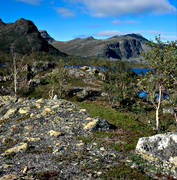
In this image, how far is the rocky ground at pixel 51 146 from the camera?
16562 millimetres

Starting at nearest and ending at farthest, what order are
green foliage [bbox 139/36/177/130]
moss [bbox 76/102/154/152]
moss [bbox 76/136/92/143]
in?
moss [bbox 76/102/154/152] → moss [bbox 76/136/92/143] → green foliage [bbox 139/36/177/130]

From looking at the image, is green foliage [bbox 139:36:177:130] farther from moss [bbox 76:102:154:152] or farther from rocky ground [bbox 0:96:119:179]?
rocky ground [bbox 0:96:119:179]

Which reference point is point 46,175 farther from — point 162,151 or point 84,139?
point 162,151

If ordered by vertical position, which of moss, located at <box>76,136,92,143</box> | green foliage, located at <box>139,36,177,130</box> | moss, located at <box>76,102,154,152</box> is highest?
green foliage, located at <box>139,36,177,130</box>

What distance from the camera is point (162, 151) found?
18203 mm

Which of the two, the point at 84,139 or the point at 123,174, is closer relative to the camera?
the point at 123,174

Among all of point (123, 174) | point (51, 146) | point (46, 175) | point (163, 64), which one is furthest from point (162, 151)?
point (163, 64)

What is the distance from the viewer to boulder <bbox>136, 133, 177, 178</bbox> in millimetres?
16859

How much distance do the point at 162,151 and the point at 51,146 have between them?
528 inches

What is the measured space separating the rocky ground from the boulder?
3.32 m

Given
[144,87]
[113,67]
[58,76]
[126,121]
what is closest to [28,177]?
[126,121]

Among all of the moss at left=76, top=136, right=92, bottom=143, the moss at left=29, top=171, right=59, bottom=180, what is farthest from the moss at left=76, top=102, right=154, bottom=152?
the moss at left=29, top=171, right=59, bottom=180

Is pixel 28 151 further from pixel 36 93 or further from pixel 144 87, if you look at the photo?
pixel 36 93

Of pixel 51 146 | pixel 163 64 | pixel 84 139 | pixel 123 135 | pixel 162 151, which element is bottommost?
pixel 123 135
